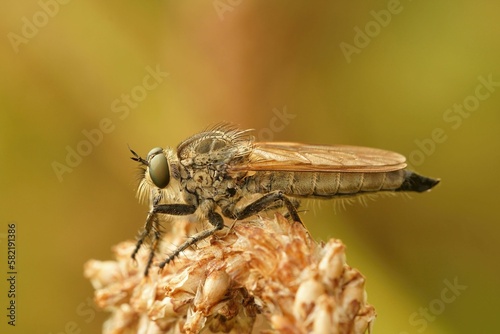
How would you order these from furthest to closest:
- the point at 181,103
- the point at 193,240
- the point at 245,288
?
the point at 181,103 < the point at 193,240 < the point at 245,288

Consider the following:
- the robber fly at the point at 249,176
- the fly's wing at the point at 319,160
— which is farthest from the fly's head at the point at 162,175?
the fly's wing at the point at 319,160

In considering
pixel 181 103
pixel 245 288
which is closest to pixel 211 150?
pixel 245 288

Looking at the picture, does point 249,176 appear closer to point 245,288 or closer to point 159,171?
point 159,171

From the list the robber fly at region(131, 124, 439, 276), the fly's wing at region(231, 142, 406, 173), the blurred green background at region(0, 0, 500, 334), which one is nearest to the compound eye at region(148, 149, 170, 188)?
the robber fly at region(131, 124, 439, 276)

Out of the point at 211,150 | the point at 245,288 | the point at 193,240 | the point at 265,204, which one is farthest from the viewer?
the point at 211,150

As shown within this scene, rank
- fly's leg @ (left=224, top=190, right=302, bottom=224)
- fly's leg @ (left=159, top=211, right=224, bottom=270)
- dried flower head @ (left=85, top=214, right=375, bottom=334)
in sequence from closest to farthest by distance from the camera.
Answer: dried flower head @ (left=85, top=214, right=375, bottom=334) < fly's leg @ (left=159, top=211, right=224, bottom=270) < fly's leg @ (left=224, top=190, right=302, bottom=224)

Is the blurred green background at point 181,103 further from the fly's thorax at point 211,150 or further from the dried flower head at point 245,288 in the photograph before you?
the dried flower head at point 245,288

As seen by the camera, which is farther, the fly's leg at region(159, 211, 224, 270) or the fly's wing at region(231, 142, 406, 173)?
the fly's wing at region(231, 142, 406, 173)

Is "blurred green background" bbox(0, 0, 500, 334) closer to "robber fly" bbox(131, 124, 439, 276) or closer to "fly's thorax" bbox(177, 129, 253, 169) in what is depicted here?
"robber fly" bbox(131, 124, 439, 276)
